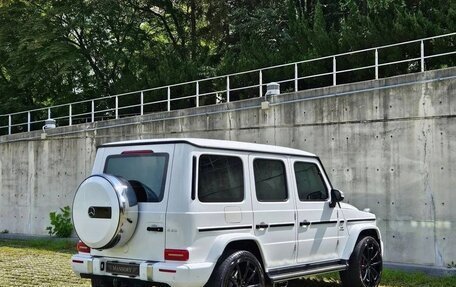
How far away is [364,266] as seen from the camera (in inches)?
333

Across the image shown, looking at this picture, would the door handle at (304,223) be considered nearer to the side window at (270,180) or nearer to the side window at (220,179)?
the side window at (270,180)

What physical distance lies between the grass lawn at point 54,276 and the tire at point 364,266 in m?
0.92

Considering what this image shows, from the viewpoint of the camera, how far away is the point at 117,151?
699cm

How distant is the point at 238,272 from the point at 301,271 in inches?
51.8

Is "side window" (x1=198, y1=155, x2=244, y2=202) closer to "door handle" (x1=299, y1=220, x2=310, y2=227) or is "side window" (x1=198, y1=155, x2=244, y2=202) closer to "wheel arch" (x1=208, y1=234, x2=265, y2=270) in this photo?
"wheel arch" (x1=208, y1=234, x2=265, y2=270)

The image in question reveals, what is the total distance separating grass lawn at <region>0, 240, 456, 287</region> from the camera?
9680 millimetres

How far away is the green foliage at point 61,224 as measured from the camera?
1961 cm

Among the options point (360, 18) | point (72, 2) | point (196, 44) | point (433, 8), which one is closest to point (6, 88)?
point (72, 2)

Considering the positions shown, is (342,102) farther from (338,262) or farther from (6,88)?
(6,88)

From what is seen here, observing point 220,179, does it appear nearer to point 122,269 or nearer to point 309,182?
point 122,269

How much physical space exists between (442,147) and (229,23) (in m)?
17.8

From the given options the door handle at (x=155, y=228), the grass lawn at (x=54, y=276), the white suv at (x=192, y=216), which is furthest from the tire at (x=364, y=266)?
the door handle at (x=155, y=228)

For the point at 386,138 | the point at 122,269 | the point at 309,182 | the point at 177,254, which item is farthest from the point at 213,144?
the point at 386,138

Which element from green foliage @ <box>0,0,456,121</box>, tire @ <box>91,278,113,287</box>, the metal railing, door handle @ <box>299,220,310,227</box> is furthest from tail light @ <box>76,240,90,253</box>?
green foliage @ <box>0,0,456,121</box>
